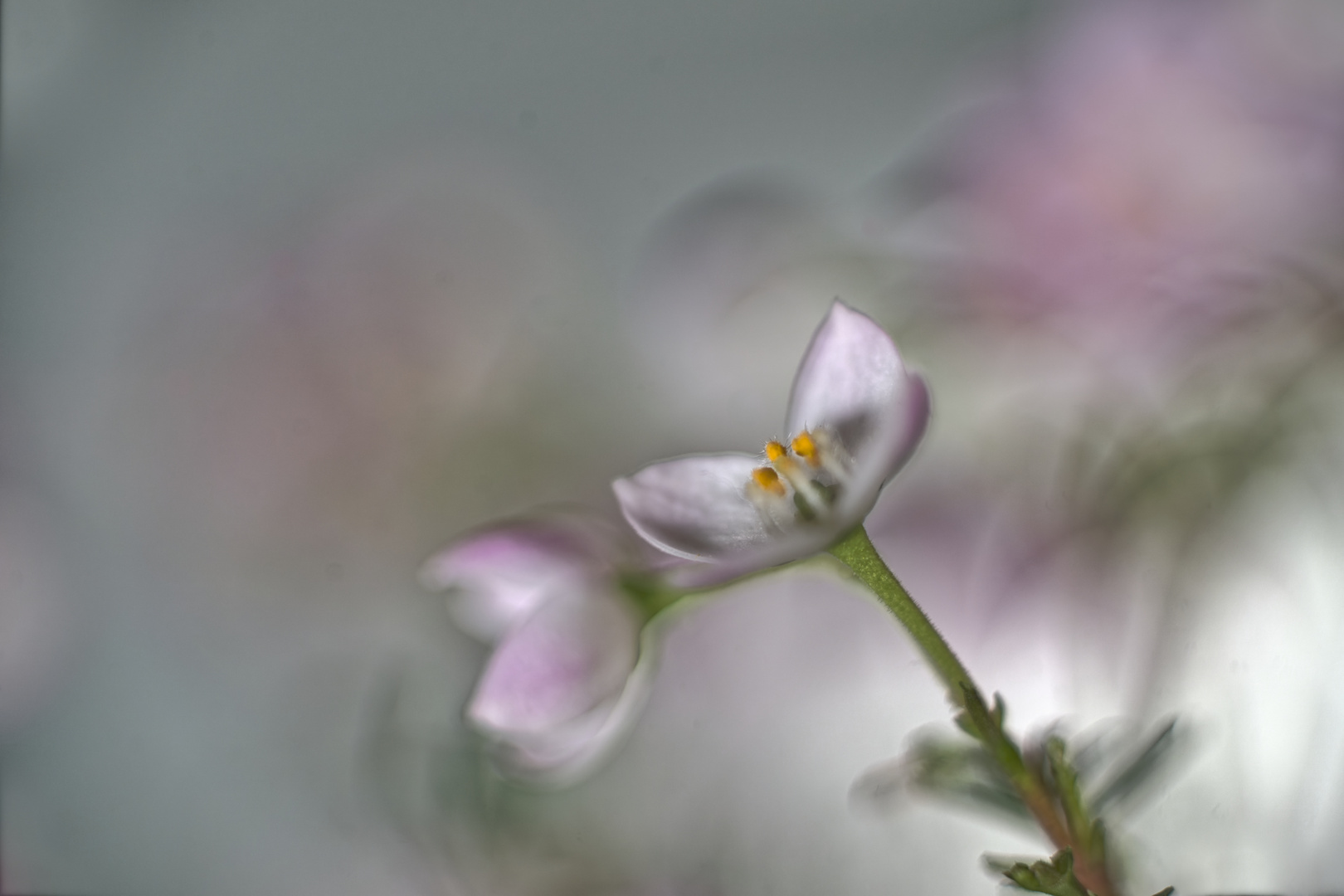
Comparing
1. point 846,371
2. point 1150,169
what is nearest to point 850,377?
point 846,371

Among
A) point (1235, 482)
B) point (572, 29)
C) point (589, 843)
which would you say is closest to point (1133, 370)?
point (1235, 482)

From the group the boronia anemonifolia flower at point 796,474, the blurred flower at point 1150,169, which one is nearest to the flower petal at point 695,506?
the boronia anemonifolia flower at point 796,474

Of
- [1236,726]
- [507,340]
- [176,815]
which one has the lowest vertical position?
[1236,726]

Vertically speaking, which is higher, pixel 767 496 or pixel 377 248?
pixel 377 248

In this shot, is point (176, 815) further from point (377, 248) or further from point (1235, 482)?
point (1235, 482)

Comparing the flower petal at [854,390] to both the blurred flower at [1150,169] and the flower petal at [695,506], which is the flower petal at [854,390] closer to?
the flower petal at [695,506]

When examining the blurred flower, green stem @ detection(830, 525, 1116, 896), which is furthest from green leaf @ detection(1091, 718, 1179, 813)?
the blurred flower
